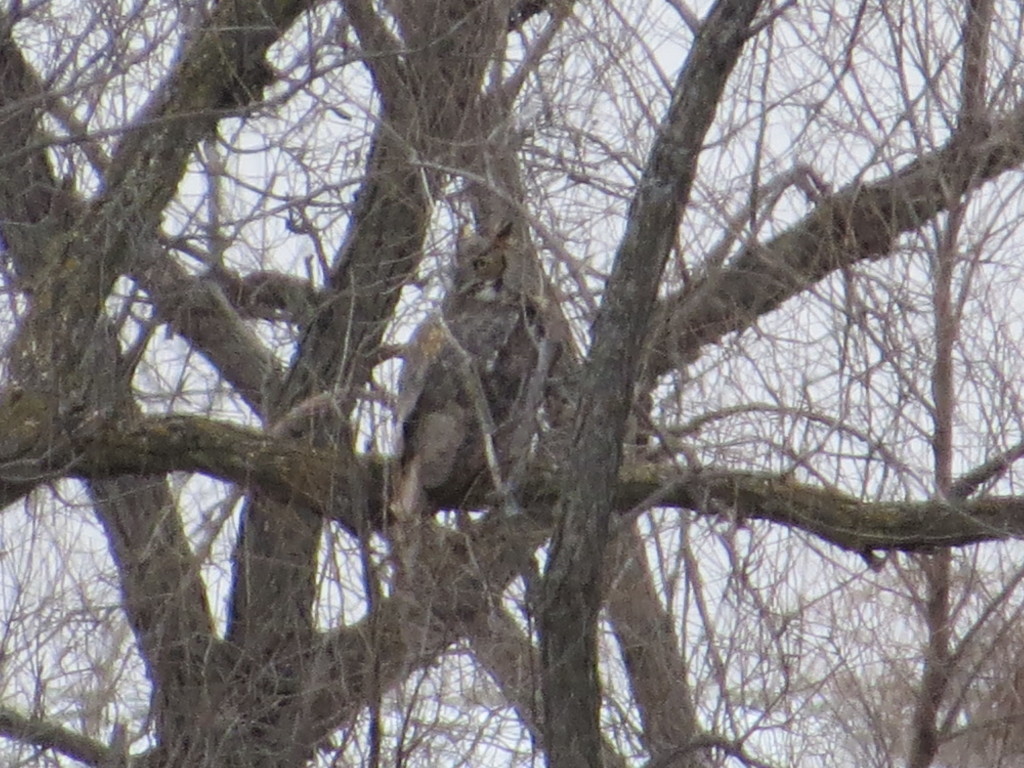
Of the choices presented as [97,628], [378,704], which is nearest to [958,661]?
[378,704]

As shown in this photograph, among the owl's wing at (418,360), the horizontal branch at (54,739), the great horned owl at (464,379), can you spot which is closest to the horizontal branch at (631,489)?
the great horned owl at (464,379)

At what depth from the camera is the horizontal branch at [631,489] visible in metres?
4.47

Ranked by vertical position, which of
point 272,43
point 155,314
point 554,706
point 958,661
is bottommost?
point 554,706

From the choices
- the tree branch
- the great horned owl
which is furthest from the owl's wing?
the tree branch

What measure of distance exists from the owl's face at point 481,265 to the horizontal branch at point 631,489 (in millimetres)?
716

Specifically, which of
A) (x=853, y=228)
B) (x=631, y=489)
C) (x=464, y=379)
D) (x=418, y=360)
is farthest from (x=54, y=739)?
(x=853, y=228)

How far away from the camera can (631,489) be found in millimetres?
4641

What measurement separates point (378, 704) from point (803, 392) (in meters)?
1.79

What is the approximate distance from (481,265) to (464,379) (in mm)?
508

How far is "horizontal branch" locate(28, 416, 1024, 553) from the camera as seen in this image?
447cm

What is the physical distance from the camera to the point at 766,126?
527 cm

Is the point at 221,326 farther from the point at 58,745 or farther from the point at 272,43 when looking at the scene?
the point at 58,745

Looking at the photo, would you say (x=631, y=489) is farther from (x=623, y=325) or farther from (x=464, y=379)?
(x=623, y=325)

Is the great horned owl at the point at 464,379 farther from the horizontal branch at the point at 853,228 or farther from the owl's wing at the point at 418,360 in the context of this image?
the horizontal branch at the point at 853,228
